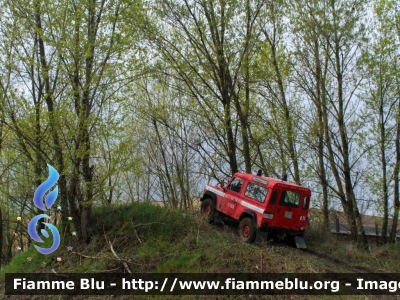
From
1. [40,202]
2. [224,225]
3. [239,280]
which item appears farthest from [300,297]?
[40,202]

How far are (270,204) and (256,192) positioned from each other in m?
0.73

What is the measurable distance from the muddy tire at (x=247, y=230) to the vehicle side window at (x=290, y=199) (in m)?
1.11

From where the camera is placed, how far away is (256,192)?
11.2 m

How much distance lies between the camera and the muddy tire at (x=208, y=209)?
12520 millimetres

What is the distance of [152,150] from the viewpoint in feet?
81.9

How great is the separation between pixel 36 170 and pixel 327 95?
45.2 feet

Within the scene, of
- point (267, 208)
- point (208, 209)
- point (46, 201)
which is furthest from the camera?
point (208, 209)

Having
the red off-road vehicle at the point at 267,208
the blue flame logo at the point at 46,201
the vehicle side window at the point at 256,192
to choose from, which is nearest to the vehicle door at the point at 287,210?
the red off-road vehicle at the point at 267,208

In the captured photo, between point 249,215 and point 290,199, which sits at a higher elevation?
point 290,199

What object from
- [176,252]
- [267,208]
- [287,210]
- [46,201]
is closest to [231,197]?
[267,208]

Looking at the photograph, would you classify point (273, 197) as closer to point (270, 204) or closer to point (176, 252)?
point (270, 204)

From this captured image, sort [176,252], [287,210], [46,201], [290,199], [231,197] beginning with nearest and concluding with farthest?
1. [176,252]
2. [287,210]
3. [290,199]
4. [46,201]
5. [231,197]

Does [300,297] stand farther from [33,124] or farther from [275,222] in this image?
[33,124]

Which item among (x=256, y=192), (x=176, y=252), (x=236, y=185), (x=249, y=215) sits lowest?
(x=176, y=252)
